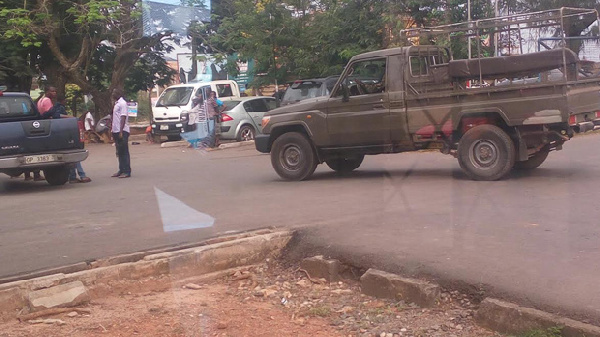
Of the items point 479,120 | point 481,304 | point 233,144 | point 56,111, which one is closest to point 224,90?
point 233,144

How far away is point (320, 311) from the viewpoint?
17.1 ft

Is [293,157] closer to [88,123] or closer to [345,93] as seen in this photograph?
[345,93]

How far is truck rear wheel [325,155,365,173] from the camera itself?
12359 millimetres

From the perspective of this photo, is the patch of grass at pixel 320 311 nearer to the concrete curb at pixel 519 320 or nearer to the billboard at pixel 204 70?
the concrete curb at pixel 519 320

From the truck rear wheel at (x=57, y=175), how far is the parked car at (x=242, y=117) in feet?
26.4

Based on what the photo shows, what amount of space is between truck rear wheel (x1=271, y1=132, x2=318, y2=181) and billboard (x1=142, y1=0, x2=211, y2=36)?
781 centimetres

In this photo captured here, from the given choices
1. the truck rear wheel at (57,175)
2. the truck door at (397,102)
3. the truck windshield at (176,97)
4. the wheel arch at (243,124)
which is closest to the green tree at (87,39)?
the truck windshield at (176,97)

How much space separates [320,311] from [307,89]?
14.0 metres

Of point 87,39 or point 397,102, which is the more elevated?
point 87,39

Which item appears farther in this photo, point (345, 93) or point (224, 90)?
point (224, 90)

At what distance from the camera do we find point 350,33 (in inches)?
819

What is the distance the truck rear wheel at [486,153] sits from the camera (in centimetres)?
999

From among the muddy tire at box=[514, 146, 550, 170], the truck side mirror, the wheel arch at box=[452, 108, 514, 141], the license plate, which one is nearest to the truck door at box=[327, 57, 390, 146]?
the truck side mirror

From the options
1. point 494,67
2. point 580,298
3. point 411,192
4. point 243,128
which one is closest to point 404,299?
point 580,298
